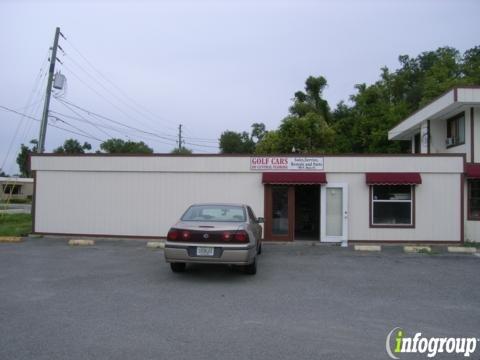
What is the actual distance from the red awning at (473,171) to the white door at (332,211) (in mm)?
4328

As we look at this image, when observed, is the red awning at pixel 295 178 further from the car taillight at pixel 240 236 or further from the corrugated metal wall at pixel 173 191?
the car taillight at pixel 240 236

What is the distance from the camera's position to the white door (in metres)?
14.4

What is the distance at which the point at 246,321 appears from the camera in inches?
224

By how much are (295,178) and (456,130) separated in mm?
8100

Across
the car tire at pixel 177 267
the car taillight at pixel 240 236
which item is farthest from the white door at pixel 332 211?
the car taillight at pixel 240 236

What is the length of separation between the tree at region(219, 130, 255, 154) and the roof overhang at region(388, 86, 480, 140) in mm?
40511

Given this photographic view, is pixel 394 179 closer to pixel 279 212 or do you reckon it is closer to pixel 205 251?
pixel 279 212

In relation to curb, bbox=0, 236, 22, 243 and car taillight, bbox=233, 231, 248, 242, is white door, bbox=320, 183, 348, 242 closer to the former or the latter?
car taillight, bbox=233, 231, 248, 242

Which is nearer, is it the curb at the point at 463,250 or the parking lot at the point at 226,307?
the parking lot at the point at 226,307

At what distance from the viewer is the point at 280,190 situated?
48.9ft

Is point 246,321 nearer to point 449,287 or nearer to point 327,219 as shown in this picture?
point 449,287

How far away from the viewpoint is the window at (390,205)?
1442 cm

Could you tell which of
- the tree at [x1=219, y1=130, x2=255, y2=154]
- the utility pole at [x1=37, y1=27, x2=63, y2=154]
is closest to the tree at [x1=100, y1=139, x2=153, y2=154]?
the tree at [x1=219, y1=130, x2=255, y2=154]

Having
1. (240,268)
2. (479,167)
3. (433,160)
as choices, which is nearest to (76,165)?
(240,268)
